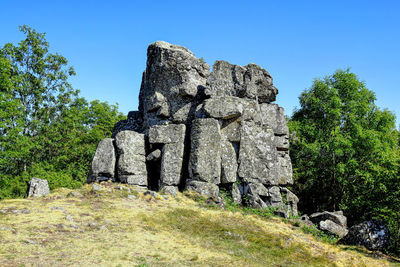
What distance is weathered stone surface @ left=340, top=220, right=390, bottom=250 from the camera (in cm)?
1508

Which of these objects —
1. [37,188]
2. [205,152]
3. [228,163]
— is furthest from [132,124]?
[37,188]

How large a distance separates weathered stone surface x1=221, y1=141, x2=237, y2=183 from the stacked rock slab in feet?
0.04

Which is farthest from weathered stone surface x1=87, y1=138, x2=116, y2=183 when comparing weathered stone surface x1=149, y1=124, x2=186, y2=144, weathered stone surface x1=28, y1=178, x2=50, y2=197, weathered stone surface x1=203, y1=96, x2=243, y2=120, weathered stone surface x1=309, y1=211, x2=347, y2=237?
weathered stone surface x1=309, y1=211, x2=347, y2=237

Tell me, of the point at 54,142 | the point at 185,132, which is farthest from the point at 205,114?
the point at 54,142

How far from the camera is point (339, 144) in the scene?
25141 mm

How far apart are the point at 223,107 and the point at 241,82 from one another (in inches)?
113

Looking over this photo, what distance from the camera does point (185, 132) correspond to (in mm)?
21188

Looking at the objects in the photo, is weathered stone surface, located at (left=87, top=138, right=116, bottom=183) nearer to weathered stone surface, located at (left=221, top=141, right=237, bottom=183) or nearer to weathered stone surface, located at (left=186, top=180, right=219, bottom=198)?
weathered stone surface, located at (left=186, top=180, right=219, bottom=198)

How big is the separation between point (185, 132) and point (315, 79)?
1772cm

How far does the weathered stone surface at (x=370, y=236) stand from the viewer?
15.1m

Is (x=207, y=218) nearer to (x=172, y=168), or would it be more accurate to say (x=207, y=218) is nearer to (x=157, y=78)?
(x=172, y=168)

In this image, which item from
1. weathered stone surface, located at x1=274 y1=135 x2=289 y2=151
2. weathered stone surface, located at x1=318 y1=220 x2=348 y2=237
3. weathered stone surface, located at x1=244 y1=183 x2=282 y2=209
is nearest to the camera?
weathered stone surface, located at x1=318 y1=220 x2=348 y2=237

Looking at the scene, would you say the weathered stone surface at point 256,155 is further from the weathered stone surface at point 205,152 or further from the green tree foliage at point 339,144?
the green tree foliage at point 339,144

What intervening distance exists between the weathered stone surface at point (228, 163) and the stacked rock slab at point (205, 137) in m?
0.01
